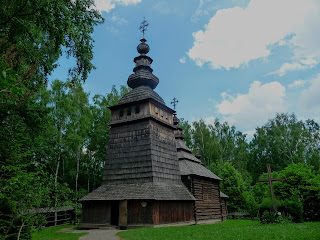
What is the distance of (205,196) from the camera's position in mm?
21141

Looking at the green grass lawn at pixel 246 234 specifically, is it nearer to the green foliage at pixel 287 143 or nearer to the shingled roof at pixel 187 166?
the shingled roof at pixel 187 166

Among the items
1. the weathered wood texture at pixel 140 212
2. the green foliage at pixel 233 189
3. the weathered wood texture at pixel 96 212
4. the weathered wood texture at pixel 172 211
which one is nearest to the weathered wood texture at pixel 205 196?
the weathered wood texture at pixel 172 211

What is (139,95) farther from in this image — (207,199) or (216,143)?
(216,143)

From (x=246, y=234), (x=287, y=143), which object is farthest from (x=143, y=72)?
(x=287, y=143)

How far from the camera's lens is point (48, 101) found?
25469mm

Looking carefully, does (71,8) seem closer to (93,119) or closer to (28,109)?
(28,109)

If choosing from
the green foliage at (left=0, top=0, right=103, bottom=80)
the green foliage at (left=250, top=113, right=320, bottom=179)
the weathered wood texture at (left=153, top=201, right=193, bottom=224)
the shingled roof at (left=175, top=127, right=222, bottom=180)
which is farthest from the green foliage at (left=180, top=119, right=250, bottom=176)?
the green foliage at (left=0, top=0, right=103, bottom=80)

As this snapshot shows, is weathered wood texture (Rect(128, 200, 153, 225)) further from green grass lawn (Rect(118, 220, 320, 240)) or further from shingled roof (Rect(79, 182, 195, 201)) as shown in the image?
green grass lawn (Rect(118, 220, 320, 240))

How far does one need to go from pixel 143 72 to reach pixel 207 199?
42.3ft

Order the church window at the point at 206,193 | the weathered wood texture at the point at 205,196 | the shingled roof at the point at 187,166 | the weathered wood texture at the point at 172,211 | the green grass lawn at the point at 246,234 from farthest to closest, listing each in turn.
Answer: the church window at the point at 206,193
the shingled roof at the point at 187,166
the weathered wood texture at the point at 205,196
the weathered wood texture at the point at 172,211
the green grass lawn at the point at 246,234

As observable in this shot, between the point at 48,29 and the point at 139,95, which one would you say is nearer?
the point at 48,29

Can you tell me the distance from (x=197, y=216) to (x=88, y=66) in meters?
14.5

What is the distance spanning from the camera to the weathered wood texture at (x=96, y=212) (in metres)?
16.2

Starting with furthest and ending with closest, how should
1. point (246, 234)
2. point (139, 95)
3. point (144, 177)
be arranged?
point (139, 95) → point (144, 177) → point (246, 234)
